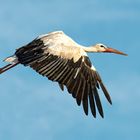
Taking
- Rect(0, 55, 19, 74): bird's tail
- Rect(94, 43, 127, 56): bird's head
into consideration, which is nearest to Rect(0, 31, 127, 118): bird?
Rect(0, 55, 19, 74): bird's tail

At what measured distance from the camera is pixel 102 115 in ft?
56.6

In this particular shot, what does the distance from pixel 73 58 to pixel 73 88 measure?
117cm

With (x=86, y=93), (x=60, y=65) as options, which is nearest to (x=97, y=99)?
(x=86, y=93)

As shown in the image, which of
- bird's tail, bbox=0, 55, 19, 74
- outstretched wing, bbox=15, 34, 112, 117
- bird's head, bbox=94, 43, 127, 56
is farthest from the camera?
bird's head, bbox=94, 43, 127, 56

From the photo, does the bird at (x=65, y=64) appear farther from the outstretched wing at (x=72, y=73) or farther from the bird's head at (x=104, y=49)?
the bird's head at (x=104, y=49)

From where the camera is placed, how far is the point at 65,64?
61.9ft

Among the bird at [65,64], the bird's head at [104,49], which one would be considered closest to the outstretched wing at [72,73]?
the bird at [65,64]

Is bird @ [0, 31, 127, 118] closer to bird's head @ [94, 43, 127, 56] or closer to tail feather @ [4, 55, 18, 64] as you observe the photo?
tail feather @ [4, 55, 18, 64]

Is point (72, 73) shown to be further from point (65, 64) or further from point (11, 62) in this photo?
point (11, 62)

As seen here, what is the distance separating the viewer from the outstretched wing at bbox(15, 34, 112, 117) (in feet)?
58.5

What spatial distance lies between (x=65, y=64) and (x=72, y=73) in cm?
38

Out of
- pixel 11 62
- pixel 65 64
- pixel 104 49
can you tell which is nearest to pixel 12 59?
pixel 11 62

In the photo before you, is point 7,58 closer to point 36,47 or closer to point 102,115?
point 36,47

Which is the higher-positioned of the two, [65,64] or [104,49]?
[104,49]
